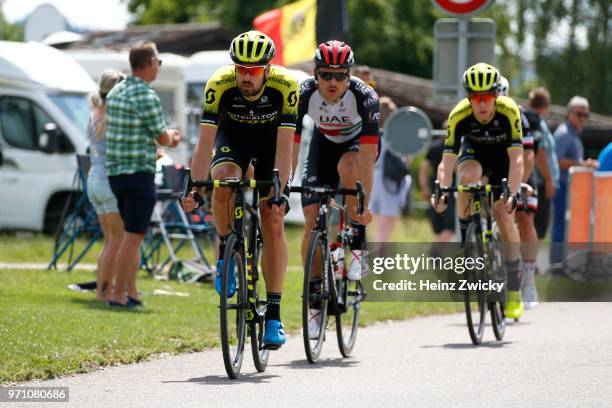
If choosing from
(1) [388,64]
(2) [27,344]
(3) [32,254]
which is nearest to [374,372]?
(2) [27,344]

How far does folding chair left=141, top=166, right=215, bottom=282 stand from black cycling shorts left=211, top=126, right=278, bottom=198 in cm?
614

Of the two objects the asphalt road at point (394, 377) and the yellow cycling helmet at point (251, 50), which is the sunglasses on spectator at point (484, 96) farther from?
the yellow cycling helmet at point (251, 50)

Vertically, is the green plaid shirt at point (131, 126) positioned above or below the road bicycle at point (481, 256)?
above

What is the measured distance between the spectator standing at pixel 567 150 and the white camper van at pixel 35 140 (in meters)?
6.99

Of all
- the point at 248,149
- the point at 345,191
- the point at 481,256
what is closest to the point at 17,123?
the point at 481,256

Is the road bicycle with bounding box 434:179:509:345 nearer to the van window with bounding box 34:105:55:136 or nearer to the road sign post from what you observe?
the road sign post

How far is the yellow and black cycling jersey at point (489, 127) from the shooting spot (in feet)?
41.3

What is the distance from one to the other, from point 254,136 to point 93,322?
2616mm

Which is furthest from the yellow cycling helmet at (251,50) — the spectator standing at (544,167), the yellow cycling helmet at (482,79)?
the spectator standing at (544,167)

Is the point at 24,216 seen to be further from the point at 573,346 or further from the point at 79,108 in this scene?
the point at 573,346

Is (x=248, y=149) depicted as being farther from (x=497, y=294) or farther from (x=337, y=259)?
(x=497, y=294)

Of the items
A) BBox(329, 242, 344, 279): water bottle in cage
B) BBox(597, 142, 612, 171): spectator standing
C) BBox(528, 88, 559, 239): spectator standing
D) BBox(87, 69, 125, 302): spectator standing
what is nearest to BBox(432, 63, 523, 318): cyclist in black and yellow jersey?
BBox(329, 242, 344, 279): water bottle in cage

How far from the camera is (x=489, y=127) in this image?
1281 centimetres

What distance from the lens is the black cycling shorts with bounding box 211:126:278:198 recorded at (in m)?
10.1
